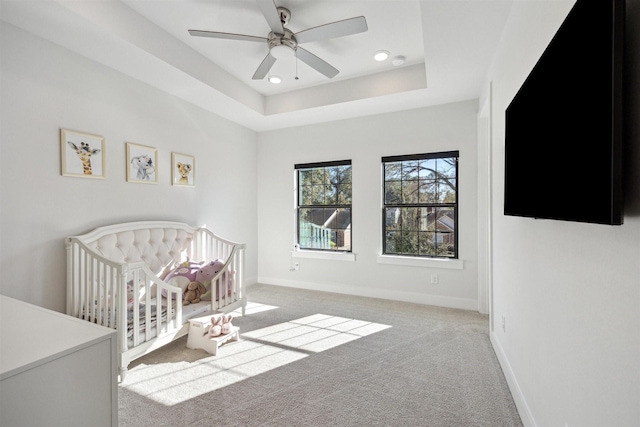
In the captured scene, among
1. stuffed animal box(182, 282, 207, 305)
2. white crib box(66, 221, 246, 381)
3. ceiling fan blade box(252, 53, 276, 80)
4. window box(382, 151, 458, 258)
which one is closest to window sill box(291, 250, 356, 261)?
window box(382, 151, 458, 258)

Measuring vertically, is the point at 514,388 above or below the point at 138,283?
below

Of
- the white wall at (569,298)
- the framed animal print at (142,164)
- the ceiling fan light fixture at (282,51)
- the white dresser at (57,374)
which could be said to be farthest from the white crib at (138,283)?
the white wall at (569,298)

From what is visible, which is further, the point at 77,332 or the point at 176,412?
the point at 176,412

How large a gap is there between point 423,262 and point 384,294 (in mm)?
677

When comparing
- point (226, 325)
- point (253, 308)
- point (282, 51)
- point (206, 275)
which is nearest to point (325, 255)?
point (253, 308)

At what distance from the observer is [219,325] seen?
2551mm

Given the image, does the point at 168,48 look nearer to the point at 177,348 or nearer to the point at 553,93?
the point at 177,348

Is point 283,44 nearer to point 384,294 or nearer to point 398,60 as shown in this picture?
point 398,60

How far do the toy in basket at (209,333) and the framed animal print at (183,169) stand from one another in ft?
5.42

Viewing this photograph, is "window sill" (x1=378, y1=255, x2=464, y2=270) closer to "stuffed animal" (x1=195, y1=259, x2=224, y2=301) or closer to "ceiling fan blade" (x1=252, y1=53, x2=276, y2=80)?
"stuffed animal" (x1=195, y1=259, x2=224, y2=301)

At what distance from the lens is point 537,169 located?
4.11 ft

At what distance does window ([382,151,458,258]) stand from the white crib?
201cm

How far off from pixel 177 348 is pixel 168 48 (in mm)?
2598

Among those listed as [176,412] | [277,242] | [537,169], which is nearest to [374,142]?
[277,242]
